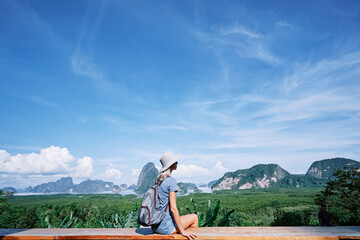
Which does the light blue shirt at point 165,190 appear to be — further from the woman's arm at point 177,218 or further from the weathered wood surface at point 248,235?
the weathered wood surface at point 248,235

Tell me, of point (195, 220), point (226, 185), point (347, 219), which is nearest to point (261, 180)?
point (226, 185)

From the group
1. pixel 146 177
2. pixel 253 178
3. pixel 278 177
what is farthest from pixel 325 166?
pixel 146 177

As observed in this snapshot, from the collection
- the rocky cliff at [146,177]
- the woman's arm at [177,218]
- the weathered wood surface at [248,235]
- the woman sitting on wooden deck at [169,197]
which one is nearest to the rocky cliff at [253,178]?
the rocky cliff at [146,177]

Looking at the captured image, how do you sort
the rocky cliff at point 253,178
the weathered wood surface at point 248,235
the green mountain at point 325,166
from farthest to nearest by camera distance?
1. the green mountain at point 325,166
2. the rocky cliff at point 253,178
3. the weathered wood surface at point 248,235

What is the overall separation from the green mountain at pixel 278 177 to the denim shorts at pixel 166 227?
430ft

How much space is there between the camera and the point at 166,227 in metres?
1.93

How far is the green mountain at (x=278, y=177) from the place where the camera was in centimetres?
11821

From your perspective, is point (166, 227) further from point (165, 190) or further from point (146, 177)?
point (146, 177)

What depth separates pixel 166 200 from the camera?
1.98 m

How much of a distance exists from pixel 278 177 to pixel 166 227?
140 m

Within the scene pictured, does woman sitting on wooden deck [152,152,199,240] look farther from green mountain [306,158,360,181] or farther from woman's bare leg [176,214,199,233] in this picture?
green mountain [306,158,360,181]

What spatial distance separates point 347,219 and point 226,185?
5126 inches

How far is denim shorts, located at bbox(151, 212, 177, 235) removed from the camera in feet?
6.31

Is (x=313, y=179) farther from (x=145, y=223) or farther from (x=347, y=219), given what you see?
(x=145, y=223)
